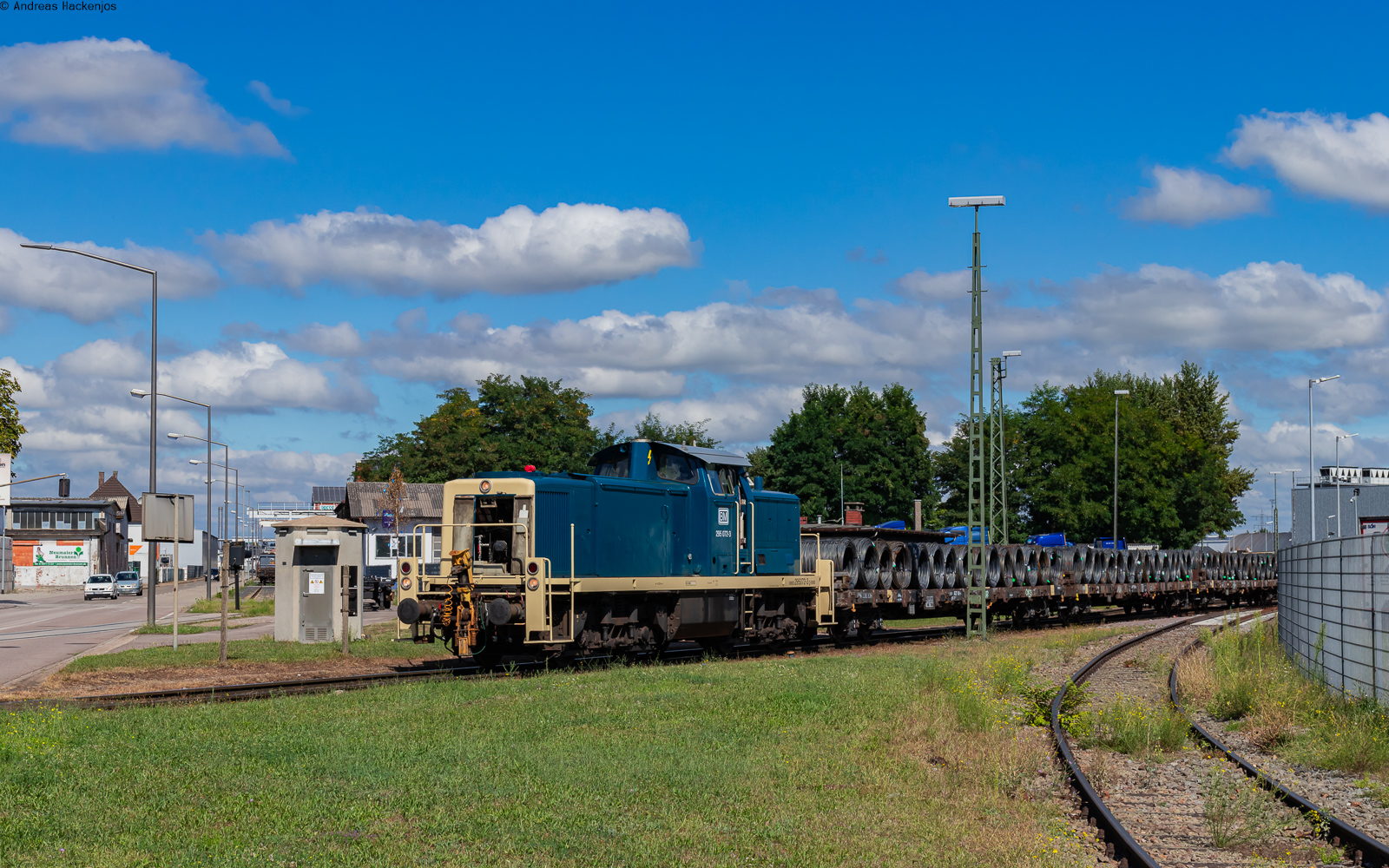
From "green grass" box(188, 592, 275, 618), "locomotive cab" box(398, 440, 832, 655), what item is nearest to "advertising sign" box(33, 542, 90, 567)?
"green grass" box(188, 592, 275, 618)

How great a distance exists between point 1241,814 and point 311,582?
65.1 ft

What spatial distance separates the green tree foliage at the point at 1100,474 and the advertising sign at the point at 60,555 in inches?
2733

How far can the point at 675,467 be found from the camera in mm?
21766

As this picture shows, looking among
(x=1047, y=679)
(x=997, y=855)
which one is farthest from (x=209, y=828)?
(x=1047, y=679)

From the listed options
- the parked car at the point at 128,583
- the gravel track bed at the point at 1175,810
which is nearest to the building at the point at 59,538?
the parked car at the point at 128,583

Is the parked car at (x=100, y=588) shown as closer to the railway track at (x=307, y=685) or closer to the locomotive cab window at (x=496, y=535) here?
the railway track at (x=307, y=685)

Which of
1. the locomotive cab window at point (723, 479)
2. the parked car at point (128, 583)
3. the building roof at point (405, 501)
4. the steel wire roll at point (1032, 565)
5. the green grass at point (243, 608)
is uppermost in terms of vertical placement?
the locomotive cab window at point (723, 479)

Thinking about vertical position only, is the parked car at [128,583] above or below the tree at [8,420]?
below

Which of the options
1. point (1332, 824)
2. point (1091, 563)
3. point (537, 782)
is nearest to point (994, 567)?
point (1091, 563)

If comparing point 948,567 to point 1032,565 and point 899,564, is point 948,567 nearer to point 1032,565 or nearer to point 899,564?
point 899,564

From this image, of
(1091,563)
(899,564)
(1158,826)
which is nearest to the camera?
(1158,826)

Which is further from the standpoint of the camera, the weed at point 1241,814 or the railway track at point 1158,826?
the weed at point 1241,814

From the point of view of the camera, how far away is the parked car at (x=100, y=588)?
6819 centimetres

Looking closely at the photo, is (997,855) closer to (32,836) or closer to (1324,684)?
(32,836)
